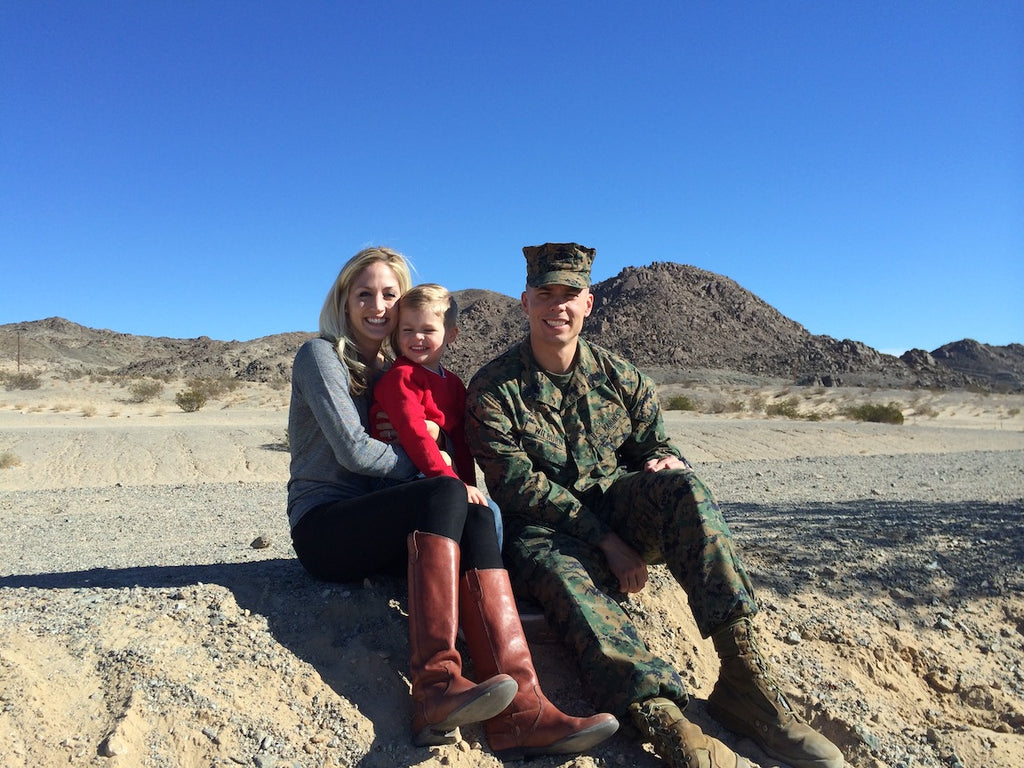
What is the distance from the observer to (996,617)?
4855 mm

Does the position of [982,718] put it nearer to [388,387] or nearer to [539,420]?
[539,420]

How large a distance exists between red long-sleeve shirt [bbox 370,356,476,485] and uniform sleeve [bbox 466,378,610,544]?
11cm

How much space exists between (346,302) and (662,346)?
237 feet

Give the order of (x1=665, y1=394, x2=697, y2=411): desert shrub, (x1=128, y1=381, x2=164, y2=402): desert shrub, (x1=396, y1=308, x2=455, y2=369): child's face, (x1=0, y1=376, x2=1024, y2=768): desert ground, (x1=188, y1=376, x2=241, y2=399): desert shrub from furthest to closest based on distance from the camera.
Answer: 1. (x1=188, y1=376, x2=241, y2=399): desert shrub
2. (x1=665, y1=394, x2=697, y2=411): desert shrub
3. (x1=128, y1=381, x2=164, y2=402): desert shrub
4. (x1=396, y1=308, x2=455, y2=369): child's face
5. (x1=0, y1=376, x2=1024, y2=768): desert ground

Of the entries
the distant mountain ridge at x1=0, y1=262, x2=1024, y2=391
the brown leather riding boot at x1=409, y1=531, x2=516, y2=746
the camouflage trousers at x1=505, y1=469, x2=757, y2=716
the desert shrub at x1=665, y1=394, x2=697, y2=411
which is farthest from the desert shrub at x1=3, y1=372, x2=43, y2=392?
the brown leather riding boot at x1=409, y1=531, x2=516, y2=746

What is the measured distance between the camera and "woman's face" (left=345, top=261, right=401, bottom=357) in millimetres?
3672

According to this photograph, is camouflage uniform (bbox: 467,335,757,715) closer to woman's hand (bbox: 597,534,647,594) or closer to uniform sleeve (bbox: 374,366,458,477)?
woman's hand (bbox: 597,534,647,594)

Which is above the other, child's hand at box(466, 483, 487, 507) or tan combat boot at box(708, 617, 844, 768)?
child's hand at box(466, 483, 487, 507)

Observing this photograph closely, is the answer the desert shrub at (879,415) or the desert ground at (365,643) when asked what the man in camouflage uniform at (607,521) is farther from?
the desert shrub at (879,415)

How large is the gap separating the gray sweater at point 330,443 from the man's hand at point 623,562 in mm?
919

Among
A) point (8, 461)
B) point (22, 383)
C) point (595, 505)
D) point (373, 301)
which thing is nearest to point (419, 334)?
point (373, 301)

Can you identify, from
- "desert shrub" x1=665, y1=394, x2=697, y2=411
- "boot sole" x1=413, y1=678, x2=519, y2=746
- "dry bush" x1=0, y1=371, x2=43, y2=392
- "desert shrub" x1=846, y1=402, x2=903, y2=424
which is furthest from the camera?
"dry bush" x1=0, y1=371, x2=43, y2=392

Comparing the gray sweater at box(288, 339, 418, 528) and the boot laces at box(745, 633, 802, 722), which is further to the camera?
the gray sweater at box(288, 339, 418, 528)

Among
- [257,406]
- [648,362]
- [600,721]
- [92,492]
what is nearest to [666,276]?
[648,362]
